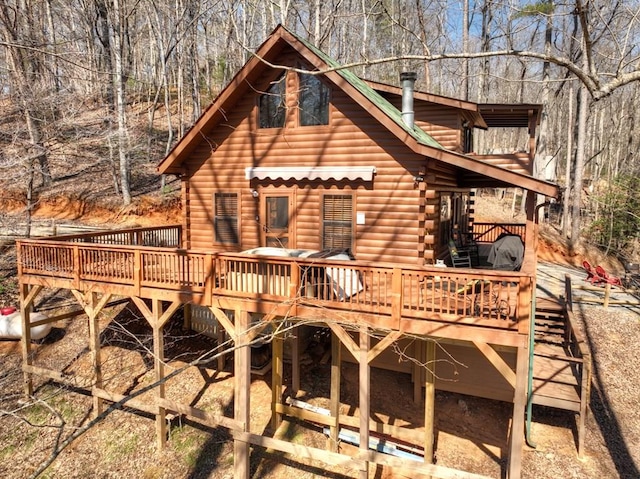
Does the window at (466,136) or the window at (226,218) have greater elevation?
the window at (466,136)

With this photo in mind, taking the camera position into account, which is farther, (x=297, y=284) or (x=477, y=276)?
(x=297, y=284)

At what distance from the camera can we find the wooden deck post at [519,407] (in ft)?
22.3

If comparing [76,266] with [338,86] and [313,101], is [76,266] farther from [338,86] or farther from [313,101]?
[338,86]

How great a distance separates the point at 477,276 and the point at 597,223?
20.6 meters

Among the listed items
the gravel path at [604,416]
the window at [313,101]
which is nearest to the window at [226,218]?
the window at [313,101]

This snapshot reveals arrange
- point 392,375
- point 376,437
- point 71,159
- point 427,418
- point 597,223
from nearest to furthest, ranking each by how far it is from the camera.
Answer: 1. point 427,418
2. point 376,437
3. point 392,375
4. point 597,223
5. point 71,159

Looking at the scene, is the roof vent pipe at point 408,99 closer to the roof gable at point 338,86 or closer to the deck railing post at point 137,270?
the roof gable at point 338,86

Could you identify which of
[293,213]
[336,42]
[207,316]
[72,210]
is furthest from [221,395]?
[336,42]

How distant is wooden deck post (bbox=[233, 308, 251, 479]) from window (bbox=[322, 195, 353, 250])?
10.6ft

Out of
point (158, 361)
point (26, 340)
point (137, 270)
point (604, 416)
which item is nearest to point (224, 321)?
point (158, 361)

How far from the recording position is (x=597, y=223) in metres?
22.8

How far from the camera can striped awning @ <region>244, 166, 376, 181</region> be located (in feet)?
33.3

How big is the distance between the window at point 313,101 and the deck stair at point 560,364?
805cm

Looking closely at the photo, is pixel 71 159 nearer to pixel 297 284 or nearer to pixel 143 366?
pixel 143 366
